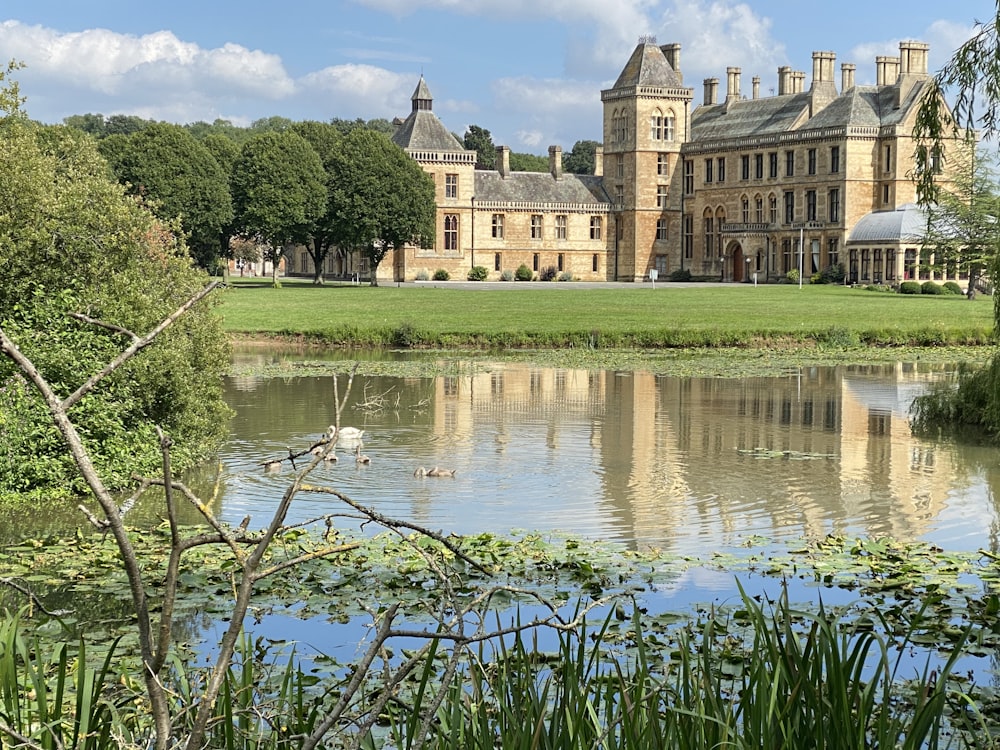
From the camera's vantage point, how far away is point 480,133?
124062 millimetres

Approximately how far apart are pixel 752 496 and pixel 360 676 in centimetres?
1106

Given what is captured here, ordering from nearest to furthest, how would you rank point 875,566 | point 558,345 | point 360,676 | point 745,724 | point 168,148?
point 360,676 → point 745,724 → point 875,566 → point 558,345 → point 168,148

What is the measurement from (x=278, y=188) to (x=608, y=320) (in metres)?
29.8

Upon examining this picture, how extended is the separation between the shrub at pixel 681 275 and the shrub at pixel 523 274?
8.82 meters

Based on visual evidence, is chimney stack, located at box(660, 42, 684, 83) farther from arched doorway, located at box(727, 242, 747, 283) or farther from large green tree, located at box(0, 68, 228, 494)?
large green tree, located at box(0, 68, 228, 494)

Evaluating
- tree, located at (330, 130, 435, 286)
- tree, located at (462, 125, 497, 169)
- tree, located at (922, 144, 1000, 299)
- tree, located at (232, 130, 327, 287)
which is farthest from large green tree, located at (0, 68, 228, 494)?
tree, located at (462, 125, 497, 169)

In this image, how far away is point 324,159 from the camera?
68.3m

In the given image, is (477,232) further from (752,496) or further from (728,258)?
(752,496)

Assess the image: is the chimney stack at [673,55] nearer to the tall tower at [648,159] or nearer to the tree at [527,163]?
the tall tower at [648,159]

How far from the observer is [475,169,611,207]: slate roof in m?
84.1

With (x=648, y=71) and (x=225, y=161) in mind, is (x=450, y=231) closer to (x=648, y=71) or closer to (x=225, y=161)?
(x=648, y=71)

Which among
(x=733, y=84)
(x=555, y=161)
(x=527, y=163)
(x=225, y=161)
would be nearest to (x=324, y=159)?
(x=225, y=161)

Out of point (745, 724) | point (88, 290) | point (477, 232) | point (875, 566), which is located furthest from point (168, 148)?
point (745, 724)

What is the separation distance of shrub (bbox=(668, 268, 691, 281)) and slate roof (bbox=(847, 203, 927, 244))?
12.1 m
